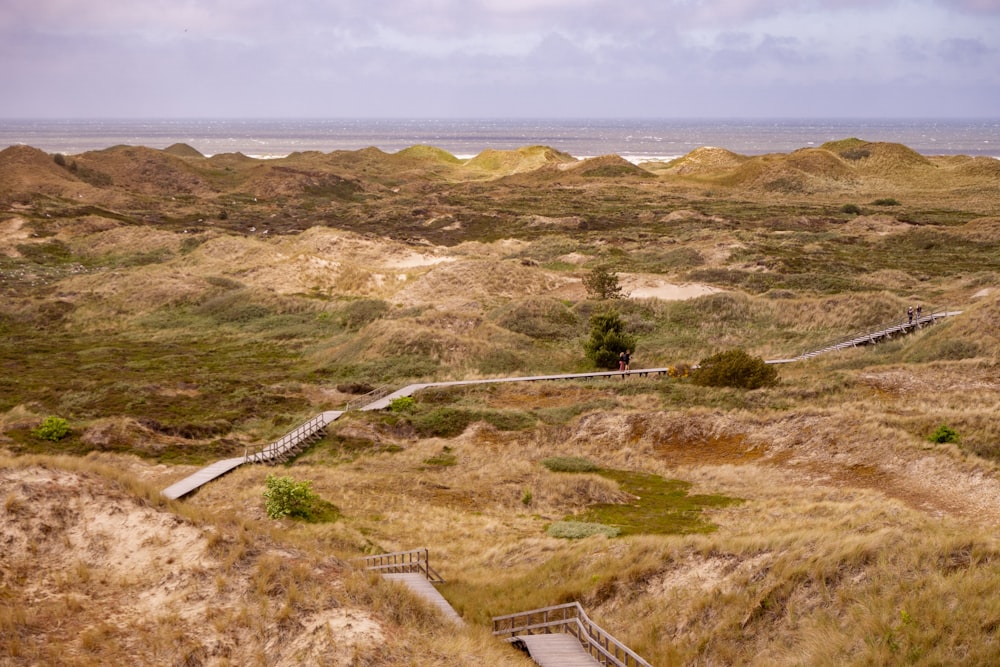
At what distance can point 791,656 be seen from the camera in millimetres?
13297

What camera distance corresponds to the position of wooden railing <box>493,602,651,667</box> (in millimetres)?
13977

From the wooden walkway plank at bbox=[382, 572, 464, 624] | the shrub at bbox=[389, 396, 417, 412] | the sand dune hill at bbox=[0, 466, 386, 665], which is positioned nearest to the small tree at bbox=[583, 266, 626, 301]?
the shrub at bbox=[389, 396, 417, 412]

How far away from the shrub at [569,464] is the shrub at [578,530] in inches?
212

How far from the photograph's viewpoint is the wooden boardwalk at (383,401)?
27.8m

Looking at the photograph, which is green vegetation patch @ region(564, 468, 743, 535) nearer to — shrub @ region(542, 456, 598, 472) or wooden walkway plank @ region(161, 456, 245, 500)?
shrub @ region(542, 456, 598, 472)

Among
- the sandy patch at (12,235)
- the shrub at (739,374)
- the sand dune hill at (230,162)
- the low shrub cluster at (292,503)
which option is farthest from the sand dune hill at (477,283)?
the sand dune hill at (230,162)

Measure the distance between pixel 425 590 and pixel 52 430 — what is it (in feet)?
71.3

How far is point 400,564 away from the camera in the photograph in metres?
19.1

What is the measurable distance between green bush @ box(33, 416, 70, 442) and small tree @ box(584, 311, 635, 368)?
25744mm

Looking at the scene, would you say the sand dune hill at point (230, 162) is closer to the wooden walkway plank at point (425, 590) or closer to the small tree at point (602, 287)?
the small tree at point (602, 287)

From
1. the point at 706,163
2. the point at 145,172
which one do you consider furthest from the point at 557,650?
the point at 706,163

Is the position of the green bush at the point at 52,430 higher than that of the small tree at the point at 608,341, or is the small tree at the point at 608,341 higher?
the small tree at the point at 608,341

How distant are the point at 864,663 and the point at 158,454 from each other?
26.9 m

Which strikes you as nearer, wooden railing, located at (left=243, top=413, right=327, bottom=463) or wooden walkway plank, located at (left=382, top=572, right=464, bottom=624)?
wooden walkway plank, located at (left=382, top=572, right=464, bottom=624)
